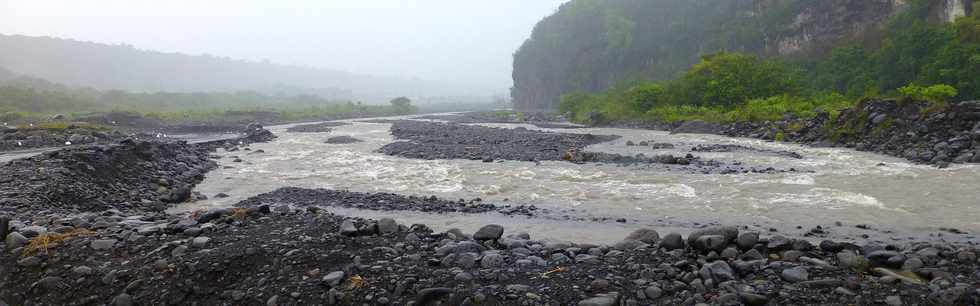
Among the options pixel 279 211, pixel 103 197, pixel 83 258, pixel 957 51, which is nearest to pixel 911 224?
pixel 279 211

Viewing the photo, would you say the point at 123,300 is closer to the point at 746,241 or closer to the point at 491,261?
the point at 491,261

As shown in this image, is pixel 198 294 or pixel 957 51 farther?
pixel 957 51

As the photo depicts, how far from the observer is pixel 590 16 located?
115m

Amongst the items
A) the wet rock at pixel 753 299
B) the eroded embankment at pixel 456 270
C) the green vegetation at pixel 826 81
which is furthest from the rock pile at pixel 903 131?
the wet rock at pixel 753 299

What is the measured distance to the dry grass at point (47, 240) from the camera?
7.61 meters

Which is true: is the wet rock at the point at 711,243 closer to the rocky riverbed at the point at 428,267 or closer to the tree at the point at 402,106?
the rocky riverbed at the point at 428,267

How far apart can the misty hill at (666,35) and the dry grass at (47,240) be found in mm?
53787

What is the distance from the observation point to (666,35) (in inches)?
3713

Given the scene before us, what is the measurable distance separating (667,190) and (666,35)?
3439 inches

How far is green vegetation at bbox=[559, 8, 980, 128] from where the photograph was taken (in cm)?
2886

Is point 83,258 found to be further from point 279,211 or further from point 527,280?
point 527,280

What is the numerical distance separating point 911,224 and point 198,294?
12.7 metres

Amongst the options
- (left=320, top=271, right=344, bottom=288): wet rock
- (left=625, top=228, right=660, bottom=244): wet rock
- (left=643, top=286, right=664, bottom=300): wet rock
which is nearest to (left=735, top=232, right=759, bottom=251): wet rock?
(left=625, top=228, right=660, bottom=244): wet rock

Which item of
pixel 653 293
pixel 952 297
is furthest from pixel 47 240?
pixel 952 297
